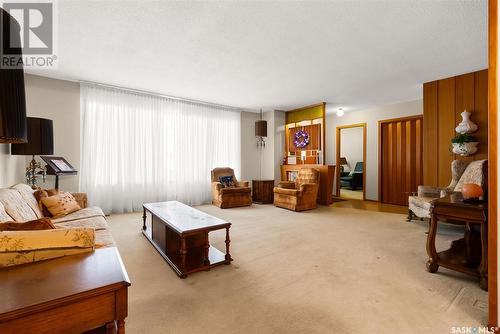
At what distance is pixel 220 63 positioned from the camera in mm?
3441

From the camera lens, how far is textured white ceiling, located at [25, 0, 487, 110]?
7.41ft

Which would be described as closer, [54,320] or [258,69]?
[54,320]

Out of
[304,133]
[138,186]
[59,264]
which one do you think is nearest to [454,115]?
[304,133]

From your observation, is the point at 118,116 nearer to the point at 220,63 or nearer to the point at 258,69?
the point at 220,63

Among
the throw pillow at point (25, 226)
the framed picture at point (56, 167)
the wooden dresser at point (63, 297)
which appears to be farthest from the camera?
the framed picture at point (56, 167)

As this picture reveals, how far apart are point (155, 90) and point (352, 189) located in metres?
7.28

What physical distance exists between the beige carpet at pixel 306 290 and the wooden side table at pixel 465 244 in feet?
0.40

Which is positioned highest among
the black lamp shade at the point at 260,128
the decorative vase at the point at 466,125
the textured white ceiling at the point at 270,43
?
the textured white ceiling at the point at 270,43

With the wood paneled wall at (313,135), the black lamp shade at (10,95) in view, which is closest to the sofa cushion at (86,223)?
the black lamp shade at (10,95)

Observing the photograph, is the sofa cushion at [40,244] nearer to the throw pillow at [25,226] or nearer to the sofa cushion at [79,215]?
the throw pillow at [25,226]

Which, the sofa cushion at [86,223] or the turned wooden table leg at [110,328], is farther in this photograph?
the sofa cushion at [86,223]

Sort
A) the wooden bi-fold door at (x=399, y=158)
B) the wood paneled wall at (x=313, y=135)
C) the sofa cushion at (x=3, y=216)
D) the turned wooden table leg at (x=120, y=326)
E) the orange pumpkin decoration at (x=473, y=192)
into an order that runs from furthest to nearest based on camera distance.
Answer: the wood paneled wall at (x=313, y=135) → the wooden bi-fold door at (x=399, y=158) → the orange pumpkin decoration at (x=473, y=192) → the sofa cushion at (x=3, y=216) → the turned wooden table leg at (x=120, y=326)

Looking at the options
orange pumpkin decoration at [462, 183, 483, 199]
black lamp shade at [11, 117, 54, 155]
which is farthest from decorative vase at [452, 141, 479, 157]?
black lamp shade at [11, 117, 54, 155]

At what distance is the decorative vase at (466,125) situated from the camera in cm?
364
